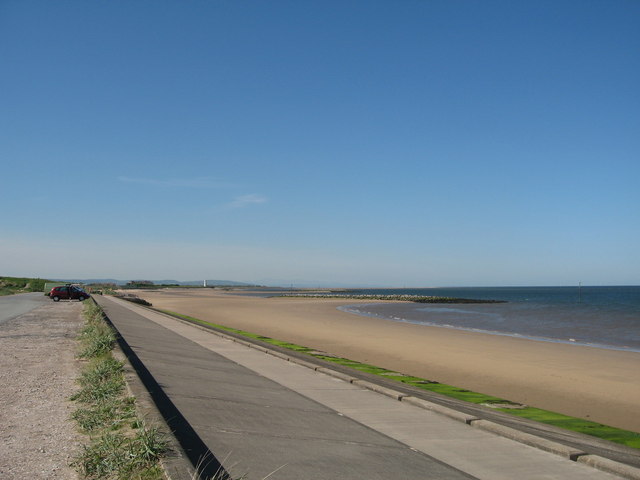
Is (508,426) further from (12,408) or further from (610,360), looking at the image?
(610,360)

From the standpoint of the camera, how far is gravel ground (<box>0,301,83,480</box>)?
18.5 ft

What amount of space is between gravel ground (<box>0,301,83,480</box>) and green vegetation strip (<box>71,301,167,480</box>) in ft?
0.62

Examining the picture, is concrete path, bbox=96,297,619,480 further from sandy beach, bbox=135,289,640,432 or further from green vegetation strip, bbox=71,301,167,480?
sandy beach, bbox=135,289,640,432

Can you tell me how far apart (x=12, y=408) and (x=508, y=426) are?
296 inches

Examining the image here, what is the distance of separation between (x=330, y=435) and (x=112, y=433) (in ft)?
9.09

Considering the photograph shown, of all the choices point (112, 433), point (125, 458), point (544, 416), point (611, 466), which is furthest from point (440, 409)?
point (125, 458)

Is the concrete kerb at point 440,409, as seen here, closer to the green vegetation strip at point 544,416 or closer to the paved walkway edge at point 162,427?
the green vegetation strip at point 544,416

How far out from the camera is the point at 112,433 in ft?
20.6

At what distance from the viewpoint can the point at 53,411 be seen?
7.94 m

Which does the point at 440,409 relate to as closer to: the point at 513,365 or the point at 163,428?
the point at 163,428

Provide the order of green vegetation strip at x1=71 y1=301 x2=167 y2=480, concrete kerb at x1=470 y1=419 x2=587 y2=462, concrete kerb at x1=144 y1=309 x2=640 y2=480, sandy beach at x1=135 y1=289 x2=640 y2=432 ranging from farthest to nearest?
sandy beach at x1=135 y1=289 x2=640 y2=432 → concrete kerb at x1=470 y1=419 x2=587 y2=462 → concrete kerb at x1=144 y1=309 x2=640 y2=480 → green vegetation strip at x1=71 y1=301 x2=167 y2=480

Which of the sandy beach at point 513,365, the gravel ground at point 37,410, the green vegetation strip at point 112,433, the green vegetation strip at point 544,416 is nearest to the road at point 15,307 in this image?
the gravel ground at point 37,410

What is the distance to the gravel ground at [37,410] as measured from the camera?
222 inches

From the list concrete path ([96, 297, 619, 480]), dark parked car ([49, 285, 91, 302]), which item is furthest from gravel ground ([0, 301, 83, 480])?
dark parked car ([49, 285, 91, 302])
